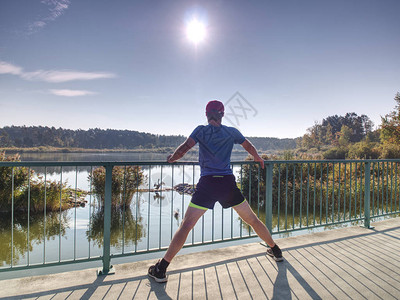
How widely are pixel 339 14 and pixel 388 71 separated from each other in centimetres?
527

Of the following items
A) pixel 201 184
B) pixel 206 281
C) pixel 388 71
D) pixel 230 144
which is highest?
pixel 388 71

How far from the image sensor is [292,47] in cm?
1106

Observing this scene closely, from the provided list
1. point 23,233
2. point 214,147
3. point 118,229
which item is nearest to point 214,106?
point 214,147

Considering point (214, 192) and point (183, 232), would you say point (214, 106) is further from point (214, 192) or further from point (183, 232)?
point (183, 232)

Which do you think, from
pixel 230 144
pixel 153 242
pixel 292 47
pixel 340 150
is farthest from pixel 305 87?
pixel 230 144

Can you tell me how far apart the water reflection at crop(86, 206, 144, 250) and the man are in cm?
275

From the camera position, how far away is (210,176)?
2156 mm

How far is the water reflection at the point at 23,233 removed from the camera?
15.2 ft

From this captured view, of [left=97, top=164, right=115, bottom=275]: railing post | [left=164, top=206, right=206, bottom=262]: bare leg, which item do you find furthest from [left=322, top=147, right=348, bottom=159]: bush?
[left=97, top=164, right=115, bottom=275]: railing post

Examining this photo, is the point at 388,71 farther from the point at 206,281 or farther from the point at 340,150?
the point at 206,281

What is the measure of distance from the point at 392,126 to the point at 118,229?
22.0 meters

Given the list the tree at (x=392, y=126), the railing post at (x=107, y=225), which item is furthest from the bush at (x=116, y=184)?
the tree at (x=392, y=126)

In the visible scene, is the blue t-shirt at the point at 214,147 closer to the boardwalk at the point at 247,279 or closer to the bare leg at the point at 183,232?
the bare leg at the point at 183,232

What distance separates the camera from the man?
2098 millimetres
